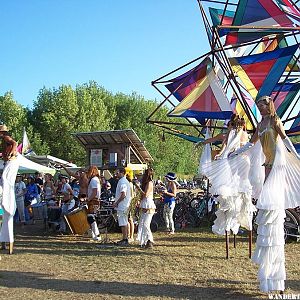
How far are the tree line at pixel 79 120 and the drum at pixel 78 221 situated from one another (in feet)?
108

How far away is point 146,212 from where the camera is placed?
10.2 metres

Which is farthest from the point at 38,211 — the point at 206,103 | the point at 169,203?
the point at 206,103

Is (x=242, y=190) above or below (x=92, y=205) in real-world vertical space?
above

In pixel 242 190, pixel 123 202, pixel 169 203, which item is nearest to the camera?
pixel 242 190

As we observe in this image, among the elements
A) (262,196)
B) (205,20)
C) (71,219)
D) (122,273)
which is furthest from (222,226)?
(205,20)

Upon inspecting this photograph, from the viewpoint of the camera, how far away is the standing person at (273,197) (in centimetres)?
552

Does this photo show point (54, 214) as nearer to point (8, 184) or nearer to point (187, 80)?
point (8, 184)

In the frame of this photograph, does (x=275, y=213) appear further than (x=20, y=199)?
No

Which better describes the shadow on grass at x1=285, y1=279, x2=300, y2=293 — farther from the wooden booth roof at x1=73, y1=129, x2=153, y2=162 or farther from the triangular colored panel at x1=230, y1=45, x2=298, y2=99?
the wooden booth roof at x1=73, y1=129, x2=153, y2=162

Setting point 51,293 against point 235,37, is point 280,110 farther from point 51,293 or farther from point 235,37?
point 51,293

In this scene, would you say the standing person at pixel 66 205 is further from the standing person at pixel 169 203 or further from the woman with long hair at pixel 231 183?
the woman with long hair at pixel 231 183

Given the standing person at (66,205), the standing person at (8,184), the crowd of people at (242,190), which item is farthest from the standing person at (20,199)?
the standing person at (8,184)

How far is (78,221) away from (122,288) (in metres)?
5.69

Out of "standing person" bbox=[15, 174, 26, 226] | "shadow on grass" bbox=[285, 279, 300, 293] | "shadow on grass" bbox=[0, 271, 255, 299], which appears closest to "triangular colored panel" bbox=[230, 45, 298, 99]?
"shadow on grass" bbox=[285, 279, 300, 293]
